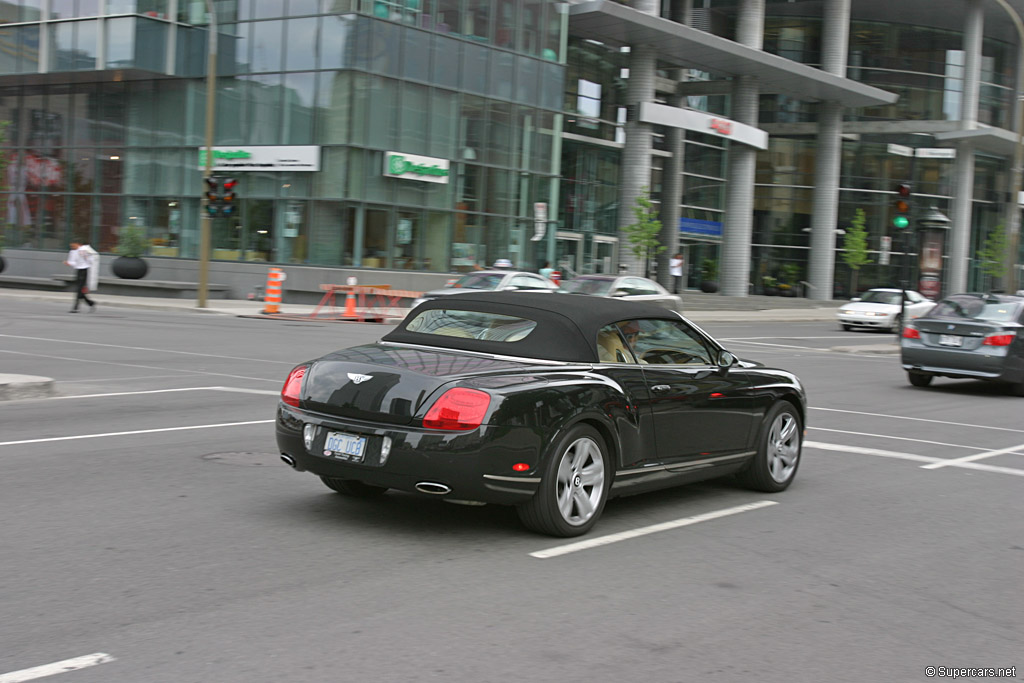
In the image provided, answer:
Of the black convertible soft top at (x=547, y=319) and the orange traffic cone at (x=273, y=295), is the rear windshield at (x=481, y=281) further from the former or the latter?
the black convertible soft top at (x=547, y=319)

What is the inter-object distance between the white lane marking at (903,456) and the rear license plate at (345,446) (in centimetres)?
603

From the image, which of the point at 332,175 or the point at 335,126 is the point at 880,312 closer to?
the point at 332,175

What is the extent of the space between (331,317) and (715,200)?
36.8 metres

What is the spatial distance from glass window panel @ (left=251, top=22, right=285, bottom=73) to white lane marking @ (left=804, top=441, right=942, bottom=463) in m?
31.5

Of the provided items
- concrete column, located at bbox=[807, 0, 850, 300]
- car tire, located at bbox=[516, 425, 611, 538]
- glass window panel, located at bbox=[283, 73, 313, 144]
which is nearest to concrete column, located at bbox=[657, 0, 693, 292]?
concrete column, located at bbox=[807, 0, 850, 300]

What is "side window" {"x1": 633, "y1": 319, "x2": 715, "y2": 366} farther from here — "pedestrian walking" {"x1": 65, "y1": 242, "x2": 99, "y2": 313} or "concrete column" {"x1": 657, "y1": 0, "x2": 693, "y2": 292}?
"concrete column" {"x1": 657, "y1": 0, "x2": 693, "y2": 292}

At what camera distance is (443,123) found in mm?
40594

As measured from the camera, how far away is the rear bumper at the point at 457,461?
6191mm

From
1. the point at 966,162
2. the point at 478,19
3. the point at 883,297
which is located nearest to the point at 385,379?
the point at 883,297

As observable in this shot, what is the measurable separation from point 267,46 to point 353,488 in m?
34.4

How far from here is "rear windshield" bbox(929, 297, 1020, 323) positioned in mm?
17578

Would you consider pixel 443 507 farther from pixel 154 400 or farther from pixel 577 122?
pixel 577 122

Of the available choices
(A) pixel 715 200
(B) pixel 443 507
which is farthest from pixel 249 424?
(A) pixel 715 200

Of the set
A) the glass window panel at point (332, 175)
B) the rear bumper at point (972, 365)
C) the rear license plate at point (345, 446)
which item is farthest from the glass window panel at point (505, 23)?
the rear license plate at point (345, 446)
